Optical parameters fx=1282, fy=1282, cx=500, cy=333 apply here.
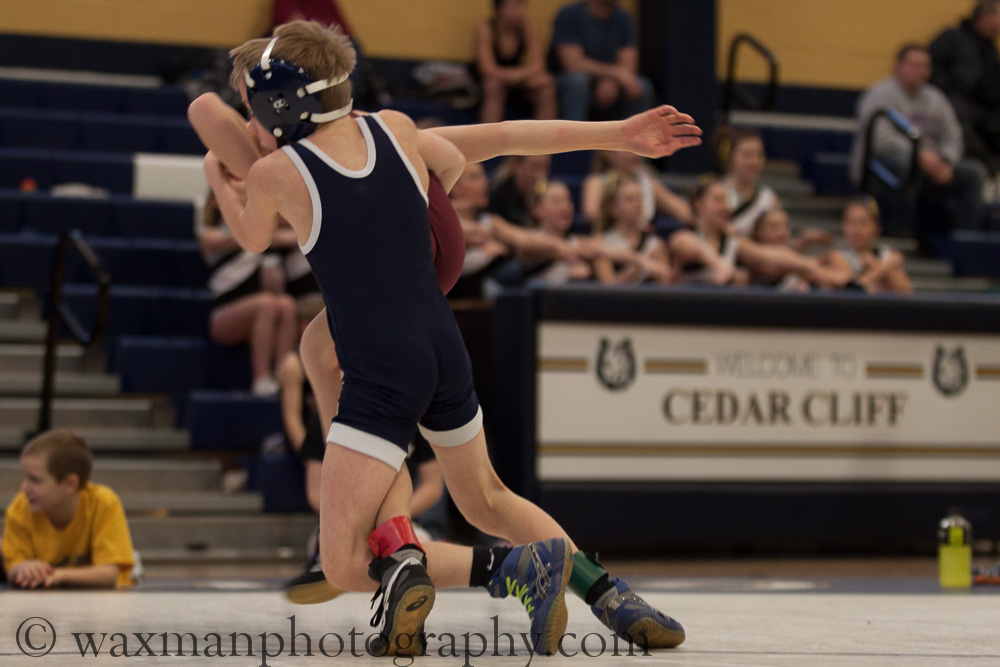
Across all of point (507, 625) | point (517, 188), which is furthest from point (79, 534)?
point (517, 188)

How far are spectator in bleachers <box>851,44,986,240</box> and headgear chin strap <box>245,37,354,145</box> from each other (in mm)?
7648

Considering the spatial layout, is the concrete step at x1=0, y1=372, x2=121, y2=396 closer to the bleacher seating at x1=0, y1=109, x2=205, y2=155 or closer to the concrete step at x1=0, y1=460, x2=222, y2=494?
the concrete step at x1=0, y1=460, x2=222, y2=494

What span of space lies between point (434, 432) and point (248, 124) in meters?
0.89

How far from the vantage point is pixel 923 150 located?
9.98m

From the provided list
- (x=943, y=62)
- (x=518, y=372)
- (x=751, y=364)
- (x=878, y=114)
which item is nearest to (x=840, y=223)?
(x=878, y=114)

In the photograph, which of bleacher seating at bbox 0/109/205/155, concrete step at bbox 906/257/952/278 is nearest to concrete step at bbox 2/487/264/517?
bleacher seating at bbox 0/109/205/155

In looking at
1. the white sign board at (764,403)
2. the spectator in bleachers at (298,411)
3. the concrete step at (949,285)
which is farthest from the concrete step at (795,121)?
the spectator in bleachers at (298,411)

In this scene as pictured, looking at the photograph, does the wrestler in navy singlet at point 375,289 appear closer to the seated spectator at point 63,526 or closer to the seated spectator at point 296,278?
the seated spectator at point 63,526

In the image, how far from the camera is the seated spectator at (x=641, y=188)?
27.1 feet

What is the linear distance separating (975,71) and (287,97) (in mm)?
9616

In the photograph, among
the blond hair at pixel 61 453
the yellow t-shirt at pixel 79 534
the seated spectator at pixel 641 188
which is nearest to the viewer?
the blond hair at pixel 61 453

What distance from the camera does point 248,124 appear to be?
3.13 m

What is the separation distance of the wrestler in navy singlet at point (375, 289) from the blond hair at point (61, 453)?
2.09 meters

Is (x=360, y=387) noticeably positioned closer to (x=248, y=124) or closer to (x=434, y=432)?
(x=434, y=432)
